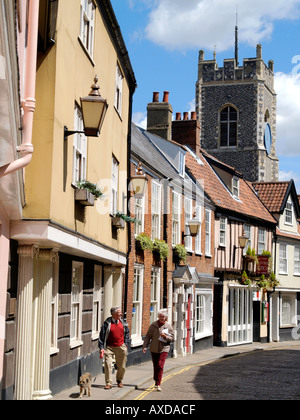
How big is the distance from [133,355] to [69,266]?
270 inches

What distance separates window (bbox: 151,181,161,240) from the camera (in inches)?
836

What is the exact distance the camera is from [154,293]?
21.6 m

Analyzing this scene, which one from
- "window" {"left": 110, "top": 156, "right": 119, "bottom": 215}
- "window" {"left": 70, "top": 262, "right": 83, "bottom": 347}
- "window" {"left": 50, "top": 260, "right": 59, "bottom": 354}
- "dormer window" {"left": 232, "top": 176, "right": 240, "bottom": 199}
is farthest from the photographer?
"dormer window" {"left": 232, "top": 176, "right": 240, "bottom": 199}

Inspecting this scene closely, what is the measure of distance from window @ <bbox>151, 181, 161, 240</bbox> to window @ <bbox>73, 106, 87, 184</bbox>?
352 inches

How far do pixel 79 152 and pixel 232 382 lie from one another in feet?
23.3

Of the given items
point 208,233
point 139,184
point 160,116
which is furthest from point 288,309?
point 139,184

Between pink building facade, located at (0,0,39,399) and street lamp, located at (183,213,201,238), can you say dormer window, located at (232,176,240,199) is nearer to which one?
street lamp, located at (183,213,201,238)

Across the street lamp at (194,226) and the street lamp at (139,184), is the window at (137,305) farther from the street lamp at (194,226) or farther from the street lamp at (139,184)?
the street lamp at (194,226)

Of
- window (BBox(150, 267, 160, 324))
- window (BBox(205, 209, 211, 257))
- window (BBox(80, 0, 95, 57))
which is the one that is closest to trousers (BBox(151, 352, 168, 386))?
window (BBox(80, 0, 95, 57))

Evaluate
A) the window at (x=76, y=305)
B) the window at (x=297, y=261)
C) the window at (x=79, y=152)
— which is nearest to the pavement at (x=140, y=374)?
the window at (x=76, y=305)

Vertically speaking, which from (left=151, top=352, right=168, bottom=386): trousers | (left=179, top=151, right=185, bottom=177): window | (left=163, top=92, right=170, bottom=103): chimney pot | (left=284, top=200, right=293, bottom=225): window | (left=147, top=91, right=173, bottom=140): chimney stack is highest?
(left=163, top=92, right=170, bottom=103): chimney pot

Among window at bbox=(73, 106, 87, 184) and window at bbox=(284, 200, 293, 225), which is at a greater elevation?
window at bbox=(284, 200, 293, 225)

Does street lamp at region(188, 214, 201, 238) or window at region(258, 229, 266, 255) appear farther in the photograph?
window at region(258, 229, 266, 255)

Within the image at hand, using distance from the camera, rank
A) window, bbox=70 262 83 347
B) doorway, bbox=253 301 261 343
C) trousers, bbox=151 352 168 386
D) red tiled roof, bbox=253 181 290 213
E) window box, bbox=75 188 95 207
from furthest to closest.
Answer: red tiled roof, bbox=253 181 290 213 → doorway, bbox=253 301 261 343 → window, bbox=70 262 83 347 → trousers, bbox=151 352 168 386 → window box, bbox=75 188 95 207
